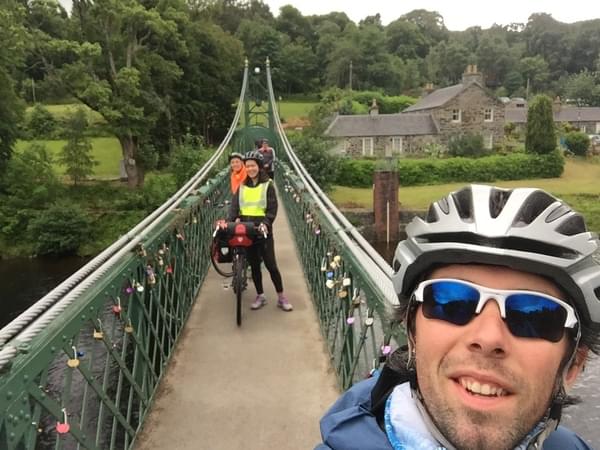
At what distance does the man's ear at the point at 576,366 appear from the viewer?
119 centimetres

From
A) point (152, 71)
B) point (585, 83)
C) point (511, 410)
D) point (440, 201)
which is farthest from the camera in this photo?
point (585, 83)

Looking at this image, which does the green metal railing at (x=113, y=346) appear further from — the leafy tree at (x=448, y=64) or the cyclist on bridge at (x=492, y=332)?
the leafy tree at (x=448, y=64)

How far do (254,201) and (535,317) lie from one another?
4.02m

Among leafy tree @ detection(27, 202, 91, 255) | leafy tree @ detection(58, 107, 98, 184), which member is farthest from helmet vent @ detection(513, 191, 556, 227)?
leafy tree @ detection(58, 107, 98, 184)

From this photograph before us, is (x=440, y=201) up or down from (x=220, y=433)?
up

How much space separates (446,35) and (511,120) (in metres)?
63.2

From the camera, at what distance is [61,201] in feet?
79.8

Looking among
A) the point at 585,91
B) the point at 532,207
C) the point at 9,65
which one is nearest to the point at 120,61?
the point at 9,65

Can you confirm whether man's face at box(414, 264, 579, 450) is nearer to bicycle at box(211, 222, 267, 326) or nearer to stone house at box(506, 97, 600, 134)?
bicycle at box(211, 222, 267, 326)

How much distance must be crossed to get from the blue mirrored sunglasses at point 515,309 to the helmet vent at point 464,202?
165 mm

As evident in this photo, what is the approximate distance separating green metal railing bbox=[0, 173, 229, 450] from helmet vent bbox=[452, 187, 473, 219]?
1266 millimetres

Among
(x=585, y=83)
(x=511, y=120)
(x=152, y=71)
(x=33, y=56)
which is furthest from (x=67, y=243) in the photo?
(x=585, y=83)

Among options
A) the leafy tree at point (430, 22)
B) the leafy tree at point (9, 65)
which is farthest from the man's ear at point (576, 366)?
the leafy tree at point (430, 22)

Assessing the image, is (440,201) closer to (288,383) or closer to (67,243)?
(288,383)
